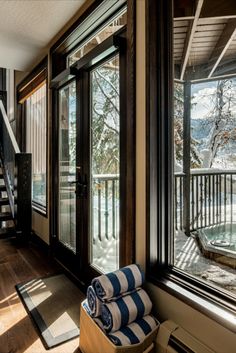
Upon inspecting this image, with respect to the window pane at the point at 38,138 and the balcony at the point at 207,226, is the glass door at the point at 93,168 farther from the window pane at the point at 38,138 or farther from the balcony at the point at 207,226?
the window pane at the point at 38,138

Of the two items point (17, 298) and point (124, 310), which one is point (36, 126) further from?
→ point (124, 310)

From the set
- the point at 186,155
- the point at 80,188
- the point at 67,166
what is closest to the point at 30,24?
the point at 67,166

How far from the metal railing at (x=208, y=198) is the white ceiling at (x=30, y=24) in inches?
73.4

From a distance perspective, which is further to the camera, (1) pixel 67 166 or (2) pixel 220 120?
(1) pixel 67 166

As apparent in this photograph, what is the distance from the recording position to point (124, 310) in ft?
4.79

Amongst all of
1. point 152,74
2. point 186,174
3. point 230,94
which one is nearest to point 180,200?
point 186,174

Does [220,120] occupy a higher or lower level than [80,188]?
higher

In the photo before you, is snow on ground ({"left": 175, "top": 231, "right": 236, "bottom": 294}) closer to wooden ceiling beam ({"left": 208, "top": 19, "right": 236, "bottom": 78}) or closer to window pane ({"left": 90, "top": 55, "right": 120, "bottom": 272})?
window pane ({"left": 90, "top": 55, "right": 120, "bottom": 272})

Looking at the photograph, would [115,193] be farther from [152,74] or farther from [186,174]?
[152,74]

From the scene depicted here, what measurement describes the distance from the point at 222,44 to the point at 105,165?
4.09ft

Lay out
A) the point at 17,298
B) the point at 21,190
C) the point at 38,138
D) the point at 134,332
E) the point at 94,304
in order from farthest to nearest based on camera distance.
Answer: the point at 38,138, the point at 21,190, the point at 17,298, the point at 94,304, the point at 134,332

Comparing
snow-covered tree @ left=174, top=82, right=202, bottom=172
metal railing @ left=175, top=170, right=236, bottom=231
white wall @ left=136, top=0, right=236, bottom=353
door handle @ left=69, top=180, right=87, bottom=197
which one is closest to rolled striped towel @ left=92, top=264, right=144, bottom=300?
white wall @ left=136, top=0, right=236, bottom=353

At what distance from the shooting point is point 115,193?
2178mm

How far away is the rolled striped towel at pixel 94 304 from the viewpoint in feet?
4.96
